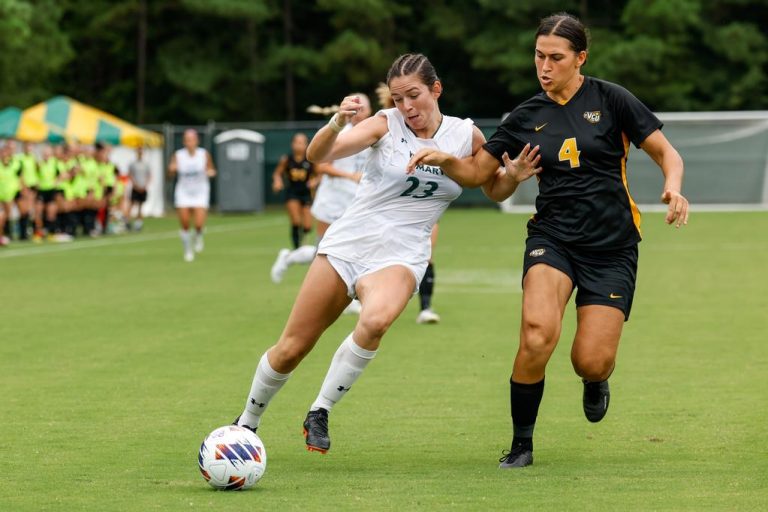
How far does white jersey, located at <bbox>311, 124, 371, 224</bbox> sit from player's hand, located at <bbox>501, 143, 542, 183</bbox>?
7187 mm

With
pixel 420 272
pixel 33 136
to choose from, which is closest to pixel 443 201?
pixel 420 272

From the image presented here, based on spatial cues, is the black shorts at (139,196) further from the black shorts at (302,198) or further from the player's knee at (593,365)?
the player's knee at (593,365)

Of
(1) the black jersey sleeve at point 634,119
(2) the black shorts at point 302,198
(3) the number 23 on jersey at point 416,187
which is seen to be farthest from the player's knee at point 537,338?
(2) the black shorts at point 302,198

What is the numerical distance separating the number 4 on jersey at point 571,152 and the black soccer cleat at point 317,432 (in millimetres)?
1693

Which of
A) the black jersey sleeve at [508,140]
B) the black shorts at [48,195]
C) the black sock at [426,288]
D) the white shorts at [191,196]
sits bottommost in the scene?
the black shorts at [48,195]

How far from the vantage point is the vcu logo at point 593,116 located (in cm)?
667

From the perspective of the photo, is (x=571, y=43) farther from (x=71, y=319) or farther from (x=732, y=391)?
(x=71, y=319)

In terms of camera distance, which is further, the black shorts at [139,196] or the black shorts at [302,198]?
the black shorts at [139,196]

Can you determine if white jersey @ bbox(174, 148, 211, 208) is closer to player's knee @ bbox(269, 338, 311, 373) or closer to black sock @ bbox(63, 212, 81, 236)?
black sock @ bbox(63, 212, 81, 236)

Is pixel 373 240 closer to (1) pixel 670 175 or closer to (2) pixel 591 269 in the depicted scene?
(2) pixel 591 269

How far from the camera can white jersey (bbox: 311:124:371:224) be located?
553 inches

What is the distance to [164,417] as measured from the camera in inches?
318

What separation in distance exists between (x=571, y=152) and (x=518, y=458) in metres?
1.49

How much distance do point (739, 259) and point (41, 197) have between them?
14.7m
